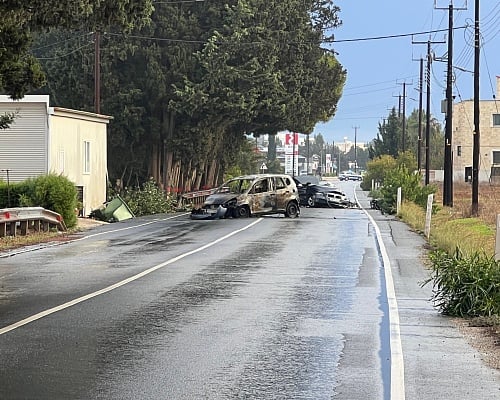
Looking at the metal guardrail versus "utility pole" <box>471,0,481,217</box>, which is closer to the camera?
the metal guardrail

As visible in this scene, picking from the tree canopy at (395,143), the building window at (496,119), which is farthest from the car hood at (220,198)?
the tree canopy at (395,143)

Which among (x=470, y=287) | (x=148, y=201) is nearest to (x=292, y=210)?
(x=148, y=201)

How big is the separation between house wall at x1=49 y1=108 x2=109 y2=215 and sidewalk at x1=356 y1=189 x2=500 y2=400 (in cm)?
2337

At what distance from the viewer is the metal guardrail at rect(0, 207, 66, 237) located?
25.8 metres

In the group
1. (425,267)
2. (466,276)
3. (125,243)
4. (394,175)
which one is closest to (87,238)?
(125,243)

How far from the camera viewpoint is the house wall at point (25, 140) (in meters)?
37.4

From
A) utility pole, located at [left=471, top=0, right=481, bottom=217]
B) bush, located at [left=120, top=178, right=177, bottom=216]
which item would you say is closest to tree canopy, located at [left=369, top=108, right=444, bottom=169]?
bush, located at [left=120, top=178, right=177, bottom=216]

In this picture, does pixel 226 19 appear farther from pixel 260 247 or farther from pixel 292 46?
pixel 260 247

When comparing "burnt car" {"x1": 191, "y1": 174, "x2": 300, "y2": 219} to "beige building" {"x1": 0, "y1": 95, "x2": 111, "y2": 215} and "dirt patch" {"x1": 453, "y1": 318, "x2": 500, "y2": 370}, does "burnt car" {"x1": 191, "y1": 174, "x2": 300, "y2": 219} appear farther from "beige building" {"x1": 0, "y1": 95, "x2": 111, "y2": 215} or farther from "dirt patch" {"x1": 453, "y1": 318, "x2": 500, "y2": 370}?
"dirt patch" {"x1": 453, "y1": 318, "x2": 500, "y2": 370}

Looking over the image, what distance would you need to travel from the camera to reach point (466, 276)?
43.7 ft

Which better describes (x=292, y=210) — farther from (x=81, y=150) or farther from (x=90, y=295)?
(x=90, y=295)

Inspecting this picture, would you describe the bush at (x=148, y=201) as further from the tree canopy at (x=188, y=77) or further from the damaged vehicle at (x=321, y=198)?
the damaged vehicle at (x=321, y=198)

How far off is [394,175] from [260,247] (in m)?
23.0

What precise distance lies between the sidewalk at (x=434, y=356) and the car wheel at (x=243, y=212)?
20.3 m
